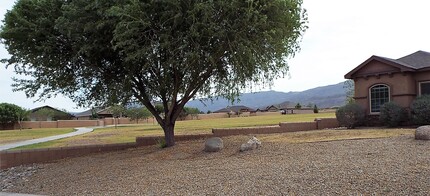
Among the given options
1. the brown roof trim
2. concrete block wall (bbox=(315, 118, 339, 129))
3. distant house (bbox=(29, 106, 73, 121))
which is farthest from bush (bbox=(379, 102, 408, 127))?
distant house (bbox=(29, 106, 73, 121))

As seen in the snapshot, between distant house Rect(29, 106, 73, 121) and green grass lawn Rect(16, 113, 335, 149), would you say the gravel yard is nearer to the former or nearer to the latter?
green grass lawn Rect(16, 113, 335, 149)

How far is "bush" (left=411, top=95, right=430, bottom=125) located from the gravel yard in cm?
708

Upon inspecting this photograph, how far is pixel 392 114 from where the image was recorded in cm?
2158

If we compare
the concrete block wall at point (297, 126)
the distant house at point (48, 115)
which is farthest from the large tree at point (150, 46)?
the distant house at point (48, 115)

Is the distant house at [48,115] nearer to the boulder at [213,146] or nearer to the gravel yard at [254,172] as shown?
the gravel yard at [254,172]

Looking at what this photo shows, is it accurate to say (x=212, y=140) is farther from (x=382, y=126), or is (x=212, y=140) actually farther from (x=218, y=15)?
(x=382, y=126)

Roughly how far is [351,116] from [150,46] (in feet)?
43.8

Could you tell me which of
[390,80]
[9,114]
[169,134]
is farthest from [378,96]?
[9,114]

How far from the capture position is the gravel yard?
8656 mm

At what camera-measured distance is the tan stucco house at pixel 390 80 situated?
22.3 metres

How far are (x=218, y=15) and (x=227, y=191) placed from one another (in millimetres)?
6169

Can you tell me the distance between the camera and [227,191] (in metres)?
9.38

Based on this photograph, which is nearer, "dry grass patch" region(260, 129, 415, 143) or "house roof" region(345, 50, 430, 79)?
"dry grass patch" region(260, 129, 415, 143)

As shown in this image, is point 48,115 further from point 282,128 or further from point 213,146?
point 213,146
